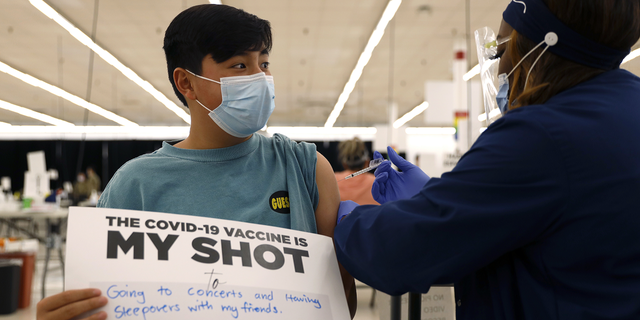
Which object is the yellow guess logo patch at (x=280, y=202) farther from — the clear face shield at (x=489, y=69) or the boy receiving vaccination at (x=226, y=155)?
the clear face shield at (x=489, y=69)

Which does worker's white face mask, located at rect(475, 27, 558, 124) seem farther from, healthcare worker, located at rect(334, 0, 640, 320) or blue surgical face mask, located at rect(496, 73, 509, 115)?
healthcare worker, located at rect(334, 0, 640, 320)

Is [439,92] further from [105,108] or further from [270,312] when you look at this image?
[105,108]

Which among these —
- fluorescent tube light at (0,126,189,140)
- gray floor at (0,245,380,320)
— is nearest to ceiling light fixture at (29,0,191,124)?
gray floor at (0,245,380,320)

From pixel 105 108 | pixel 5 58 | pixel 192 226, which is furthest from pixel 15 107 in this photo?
pixel 192 226

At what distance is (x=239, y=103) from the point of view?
112 cm

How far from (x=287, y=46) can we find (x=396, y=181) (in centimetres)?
765

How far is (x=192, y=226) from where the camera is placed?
0.90 meters

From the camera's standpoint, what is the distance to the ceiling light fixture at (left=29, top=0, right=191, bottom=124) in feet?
21.9

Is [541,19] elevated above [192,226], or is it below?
above

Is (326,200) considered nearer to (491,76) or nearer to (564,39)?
(491,76)

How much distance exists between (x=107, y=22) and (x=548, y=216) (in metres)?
7.84

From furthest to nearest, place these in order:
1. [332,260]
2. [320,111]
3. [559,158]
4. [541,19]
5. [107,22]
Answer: [320,111] < [107,22] < [332,260] < [541,19] < [559,158]

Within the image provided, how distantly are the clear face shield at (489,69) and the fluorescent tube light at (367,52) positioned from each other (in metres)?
5.63

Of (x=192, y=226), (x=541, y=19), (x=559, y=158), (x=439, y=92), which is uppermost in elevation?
(x=439, y=92)
